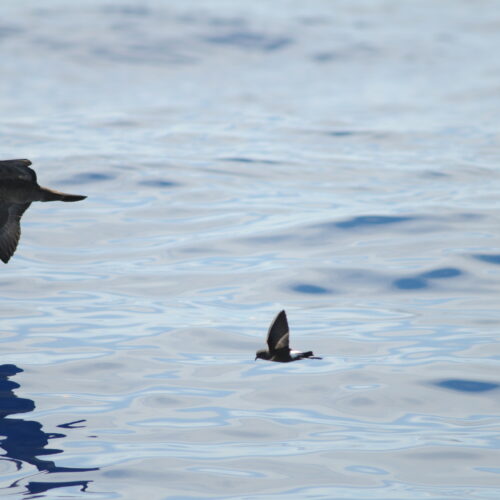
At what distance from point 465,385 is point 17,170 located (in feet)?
11.7

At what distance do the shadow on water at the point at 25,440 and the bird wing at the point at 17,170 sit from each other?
1.58m

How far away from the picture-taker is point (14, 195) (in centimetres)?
677

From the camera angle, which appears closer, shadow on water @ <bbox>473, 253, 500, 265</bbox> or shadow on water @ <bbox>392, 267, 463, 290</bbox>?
shadow on water @ <bbox>392, 267, 463, 290</bbox>

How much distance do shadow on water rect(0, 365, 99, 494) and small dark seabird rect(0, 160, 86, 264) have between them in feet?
3.45

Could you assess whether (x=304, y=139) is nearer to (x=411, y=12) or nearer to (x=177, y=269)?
(x=177, y=269)

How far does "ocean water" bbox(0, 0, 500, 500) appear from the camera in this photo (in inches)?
235

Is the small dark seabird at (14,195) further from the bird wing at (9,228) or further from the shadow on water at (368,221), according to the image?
the shadow on water at (368,221)

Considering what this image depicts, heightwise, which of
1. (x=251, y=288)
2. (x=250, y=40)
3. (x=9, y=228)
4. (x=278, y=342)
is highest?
(x=250, y=40)

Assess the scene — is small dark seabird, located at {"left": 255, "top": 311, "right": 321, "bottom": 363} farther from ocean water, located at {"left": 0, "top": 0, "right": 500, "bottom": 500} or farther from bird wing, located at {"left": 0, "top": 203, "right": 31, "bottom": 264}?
bird wing, located at {"left": 0, "top": 203, "right": 31, "bottom": 264}

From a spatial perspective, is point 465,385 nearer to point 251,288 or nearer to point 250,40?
point 251,288

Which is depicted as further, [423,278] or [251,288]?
[423,278]

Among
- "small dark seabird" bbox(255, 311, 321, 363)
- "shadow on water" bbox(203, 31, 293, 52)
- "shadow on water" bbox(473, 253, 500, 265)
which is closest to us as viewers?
"small dark seabird" bbox(255, 311, 321, 363)

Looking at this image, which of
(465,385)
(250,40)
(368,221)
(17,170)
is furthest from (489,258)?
(250,40)

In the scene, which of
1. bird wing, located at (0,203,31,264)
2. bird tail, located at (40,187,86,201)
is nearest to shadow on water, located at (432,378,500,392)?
bird tail, located at (40,187,86,201)
